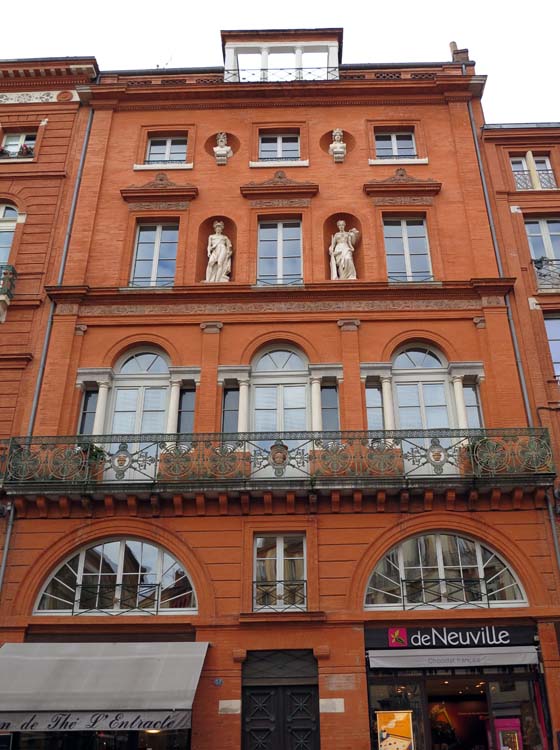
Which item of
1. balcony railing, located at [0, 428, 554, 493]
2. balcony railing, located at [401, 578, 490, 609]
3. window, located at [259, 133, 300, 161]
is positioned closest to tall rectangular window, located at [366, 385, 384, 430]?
balcony railing, located at [0, 428, 554, 493]

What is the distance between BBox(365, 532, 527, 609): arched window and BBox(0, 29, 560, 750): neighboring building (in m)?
0.05

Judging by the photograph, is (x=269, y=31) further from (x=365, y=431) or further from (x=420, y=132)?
(x=365, y=431)

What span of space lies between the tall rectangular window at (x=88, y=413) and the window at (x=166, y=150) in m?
7.63

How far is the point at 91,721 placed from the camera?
11312 mm

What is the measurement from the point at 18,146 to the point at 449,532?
1667 centimetres

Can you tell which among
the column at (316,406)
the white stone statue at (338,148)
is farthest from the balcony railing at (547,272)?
the column at (316,406)

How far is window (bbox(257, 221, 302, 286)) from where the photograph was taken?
17.8m

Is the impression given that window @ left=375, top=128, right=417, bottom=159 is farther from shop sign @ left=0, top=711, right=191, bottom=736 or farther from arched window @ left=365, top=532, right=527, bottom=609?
shop sign @ left=0, top=711, right=191, bottom=736

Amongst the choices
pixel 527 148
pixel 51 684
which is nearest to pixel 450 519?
pixel 51 684

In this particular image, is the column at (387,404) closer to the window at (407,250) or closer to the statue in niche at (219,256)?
the window at (407,250)

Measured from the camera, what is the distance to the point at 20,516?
14383mm

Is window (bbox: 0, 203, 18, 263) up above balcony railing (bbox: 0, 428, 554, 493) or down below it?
above

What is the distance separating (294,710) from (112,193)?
14.0m

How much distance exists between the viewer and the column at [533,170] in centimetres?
1883
